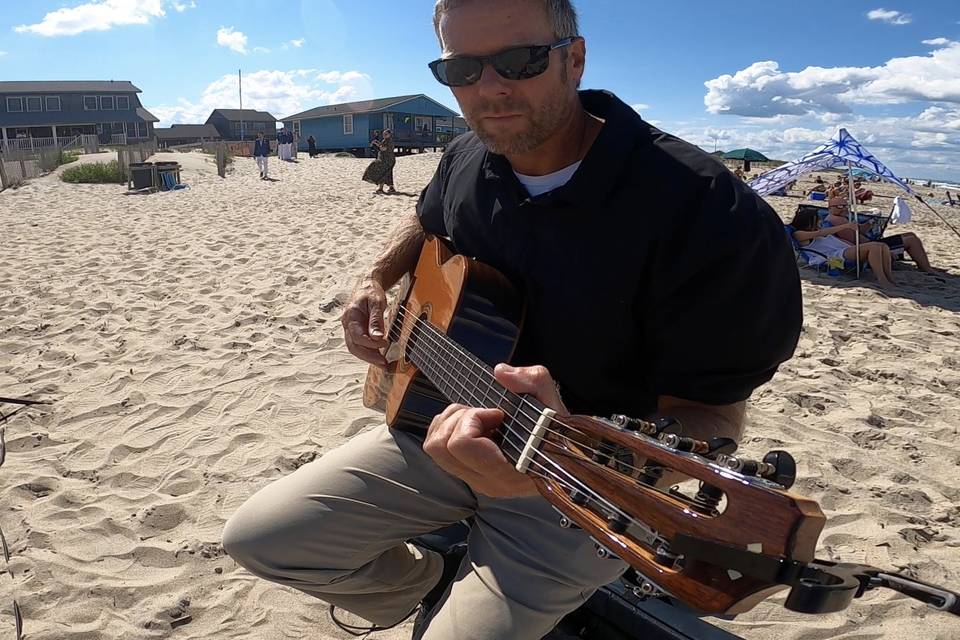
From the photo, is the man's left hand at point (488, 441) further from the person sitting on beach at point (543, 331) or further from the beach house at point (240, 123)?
the beach house at point (240, 123)

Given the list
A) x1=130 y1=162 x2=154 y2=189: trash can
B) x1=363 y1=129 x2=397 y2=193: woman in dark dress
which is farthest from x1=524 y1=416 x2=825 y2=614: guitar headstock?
x1=130 y1=162 x2=154 y2=189: trash can

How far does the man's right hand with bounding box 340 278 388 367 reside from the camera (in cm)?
252

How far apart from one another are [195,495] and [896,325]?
254 inches

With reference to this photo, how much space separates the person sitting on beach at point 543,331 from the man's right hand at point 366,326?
1.45 ft

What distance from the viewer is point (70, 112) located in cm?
5434

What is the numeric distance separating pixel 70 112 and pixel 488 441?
67253 millimetres

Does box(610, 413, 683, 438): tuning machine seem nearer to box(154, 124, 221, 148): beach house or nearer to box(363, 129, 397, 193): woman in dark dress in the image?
box(363, 129, 397, 193): woman in dark dress

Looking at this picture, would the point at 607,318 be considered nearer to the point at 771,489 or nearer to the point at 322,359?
the point at 771,489

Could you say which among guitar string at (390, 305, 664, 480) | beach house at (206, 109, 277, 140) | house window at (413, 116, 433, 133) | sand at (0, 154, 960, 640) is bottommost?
sand at (0, 154, 960, 640)

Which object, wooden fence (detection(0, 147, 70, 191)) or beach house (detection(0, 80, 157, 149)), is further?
beach house (detection(0, 80, 157, 149))

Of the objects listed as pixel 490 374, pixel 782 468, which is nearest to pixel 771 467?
pixel 782 468

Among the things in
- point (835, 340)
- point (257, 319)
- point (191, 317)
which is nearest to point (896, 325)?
point (835, 340)

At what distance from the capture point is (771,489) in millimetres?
921

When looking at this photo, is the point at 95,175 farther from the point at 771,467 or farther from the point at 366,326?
the point at 771,467
